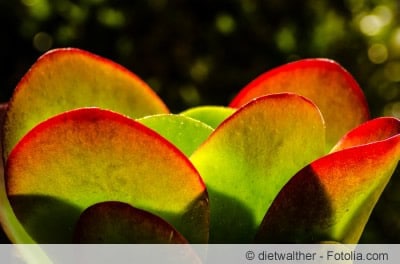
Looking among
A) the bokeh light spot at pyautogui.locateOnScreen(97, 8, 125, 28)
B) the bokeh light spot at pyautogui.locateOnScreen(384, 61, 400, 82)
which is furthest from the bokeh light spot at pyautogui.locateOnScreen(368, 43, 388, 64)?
the bokeh light spot at pyautogui.locateOnScreen(97, 8, 125, 28)

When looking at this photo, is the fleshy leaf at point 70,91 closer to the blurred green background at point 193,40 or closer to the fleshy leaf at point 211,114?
the fleshy leaf at point 211,114

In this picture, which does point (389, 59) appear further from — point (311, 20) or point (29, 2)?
point (29, 2)

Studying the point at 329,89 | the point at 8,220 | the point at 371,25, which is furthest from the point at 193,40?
the point at 8,220

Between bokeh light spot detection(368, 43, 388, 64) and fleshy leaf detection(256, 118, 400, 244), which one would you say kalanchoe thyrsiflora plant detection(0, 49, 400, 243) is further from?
bokeh light spot detection(368, 43, 388, 64)

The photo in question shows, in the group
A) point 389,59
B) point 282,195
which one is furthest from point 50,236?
point 389,59

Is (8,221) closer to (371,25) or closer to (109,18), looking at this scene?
(109,18)

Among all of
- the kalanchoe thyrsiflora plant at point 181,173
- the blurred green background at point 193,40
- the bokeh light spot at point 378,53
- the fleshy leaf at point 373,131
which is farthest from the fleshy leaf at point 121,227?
the bokeh light spot at point 378,53
